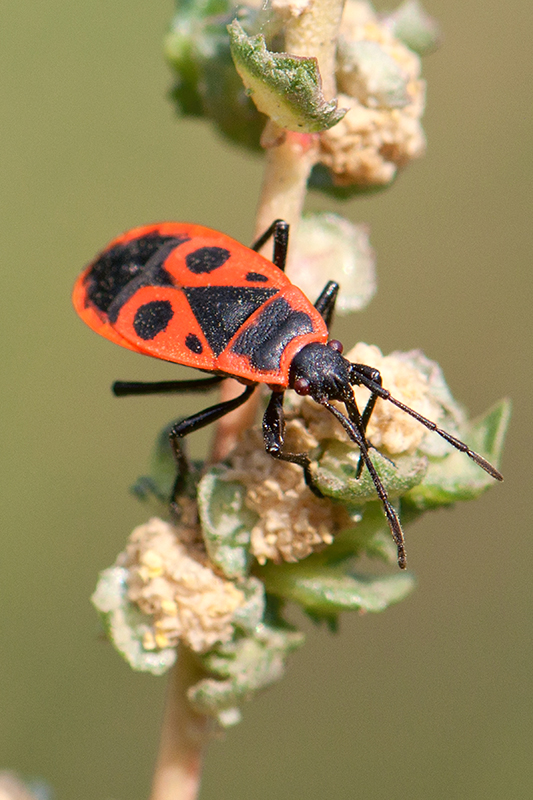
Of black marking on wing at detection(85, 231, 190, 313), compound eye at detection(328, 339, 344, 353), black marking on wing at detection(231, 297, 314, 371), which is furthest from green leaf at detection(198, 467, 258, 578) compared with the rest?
black marking on wing at detection(85, 231, 190, 313)

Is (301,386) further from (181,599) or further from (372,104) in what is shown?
(372,104)

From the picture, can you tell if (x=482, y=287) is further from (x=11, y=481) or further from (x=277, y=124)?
(x=277, y=124)

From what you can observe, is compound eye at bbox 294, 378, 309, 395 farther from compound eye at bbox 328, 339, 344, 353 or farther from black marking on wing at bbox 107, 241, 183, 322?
black marking on wing at bbox 107, 241, 183, 322

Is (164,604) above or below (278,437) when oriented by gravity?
below

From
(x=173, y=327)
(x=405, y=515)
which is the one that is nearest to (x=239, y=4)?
(x=173, y=327)

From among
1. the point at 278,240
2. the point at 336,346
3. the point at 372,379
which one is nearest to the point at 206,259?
the point at 278,240
